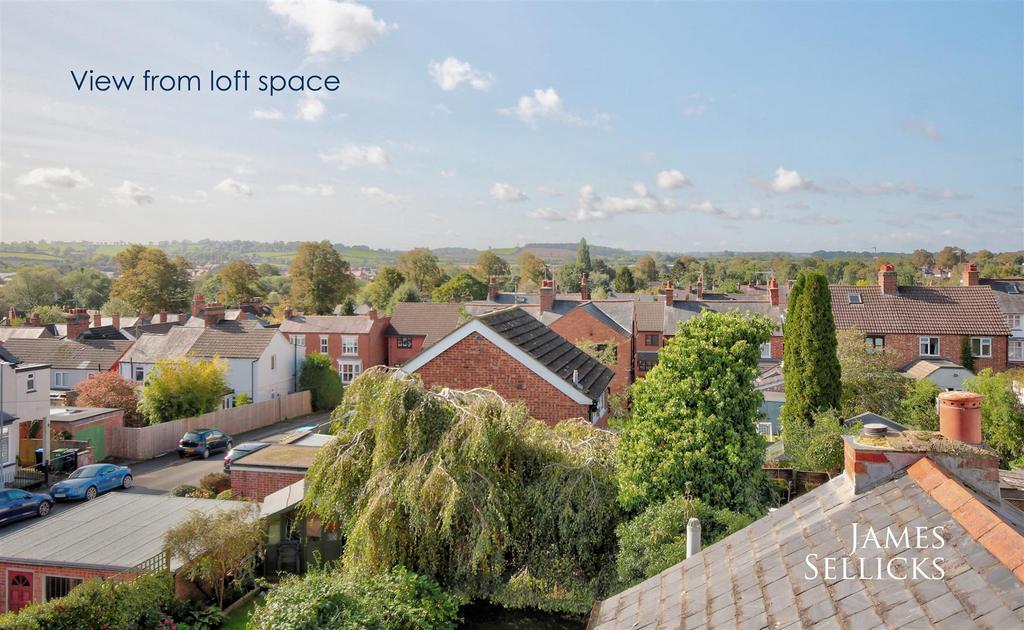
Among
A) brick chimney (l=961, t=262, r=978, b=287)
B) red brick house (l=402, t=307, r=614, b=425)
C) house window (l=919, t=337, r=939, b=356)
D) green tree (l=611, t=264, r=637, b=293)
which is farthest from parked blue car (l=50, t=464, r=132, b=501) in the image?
green tree (l=611, t=264, r=637, b=293)

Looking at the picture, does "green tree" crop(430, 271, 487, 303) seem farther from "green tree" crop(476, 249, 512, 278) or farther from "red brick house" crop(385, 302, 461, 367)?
"green tree" crop(476, 249, 512, 278)

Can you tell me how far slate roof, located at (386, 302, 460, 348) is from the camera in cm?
5741

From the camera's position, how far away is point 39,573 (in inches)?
611

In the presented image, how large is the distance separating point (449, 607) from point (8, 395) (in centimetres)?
2467

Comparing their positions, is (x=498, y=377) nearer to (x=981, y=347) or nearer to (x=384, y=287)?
(x=981, y=347)

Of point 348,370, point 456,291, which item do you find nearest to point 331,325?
point 348,370

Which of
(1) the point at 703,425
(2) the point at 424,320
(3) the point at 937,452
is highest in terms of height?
(3) the point at 937,452

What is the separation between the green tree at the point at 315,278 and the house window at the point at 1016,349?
235 ft

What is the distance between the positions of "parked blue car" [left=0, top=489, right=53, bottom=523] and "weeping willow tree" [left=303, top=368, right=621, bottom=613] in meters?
15.1

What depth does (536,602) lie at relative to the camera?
1402cm

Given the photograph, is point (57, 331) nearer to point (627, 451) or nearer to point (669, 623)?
point (627, 451)

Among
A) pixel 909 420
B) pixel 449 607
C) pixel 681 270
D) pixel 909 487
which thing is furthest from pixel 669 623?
pixel 681 270

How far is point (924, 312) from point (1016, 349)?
1002cm

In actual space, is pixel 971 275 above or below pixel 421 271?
below
